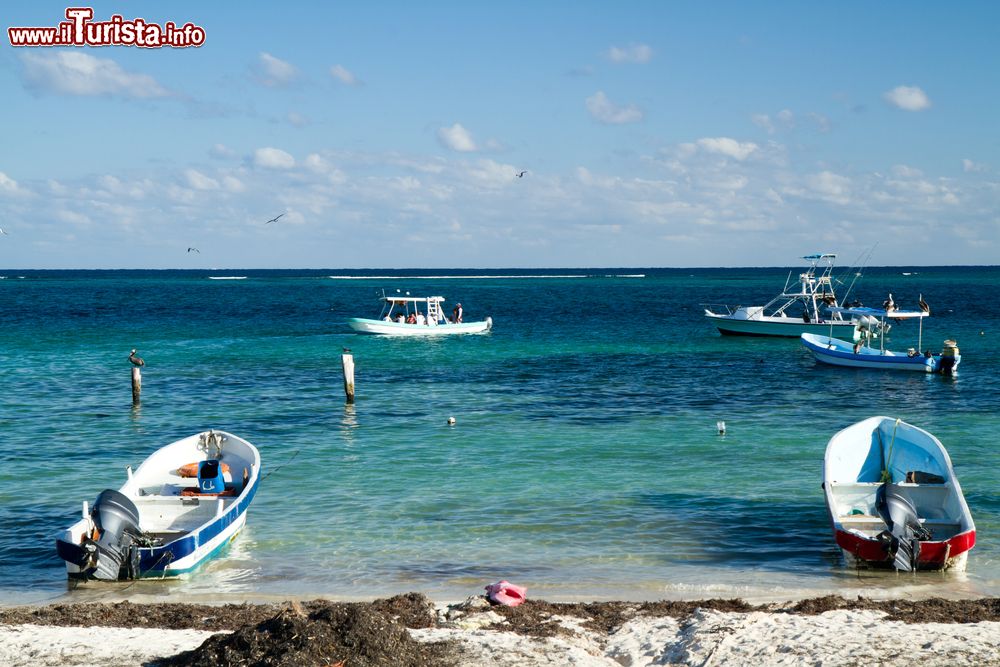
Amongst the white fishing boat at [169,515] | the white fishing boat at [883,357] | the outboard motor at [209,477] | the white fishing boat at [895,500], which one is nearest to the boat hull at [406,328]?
the white fishing boat at [883,357]

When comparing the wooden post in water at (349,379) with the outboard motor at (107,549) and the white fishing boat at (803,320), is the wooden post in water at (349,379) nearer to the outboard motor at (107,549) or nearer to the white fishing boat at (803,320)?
the outboard motor at (107,549)

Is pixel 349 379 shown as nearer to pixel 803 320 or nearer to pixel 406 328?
pixel 406 328

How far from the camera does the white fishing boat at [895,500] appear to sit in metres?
17.2

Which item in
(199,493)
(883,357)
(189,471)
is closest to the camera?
(199,493)

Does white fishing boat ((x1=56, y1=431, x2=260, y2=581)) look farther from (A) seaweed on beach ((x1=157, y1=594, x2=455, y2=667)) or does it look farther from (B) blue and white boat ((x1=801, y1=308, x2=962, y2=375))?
(B) blue and white boat ((x1=801, y1=308, x2=962, y2=375))

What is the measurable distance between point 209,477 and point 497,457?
30.1 feet

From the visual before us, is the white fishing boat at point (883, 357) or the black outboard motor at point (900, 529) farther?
the white fishing boat at point (883, 357)

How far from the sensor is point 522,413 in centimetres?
3525

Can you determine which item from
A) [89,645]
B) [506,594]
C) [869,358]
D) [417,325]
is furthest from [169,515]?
[417,325]

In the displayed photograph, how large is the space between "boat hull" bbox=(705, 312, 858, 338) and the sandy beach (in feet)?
159

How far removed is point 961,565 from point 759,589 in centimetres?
376

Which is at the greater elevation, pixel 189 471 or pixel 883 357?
pixel 883 357

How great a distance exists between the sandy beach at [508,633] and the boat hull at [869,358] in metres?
33.2

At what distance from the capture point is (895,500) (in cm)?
1792
